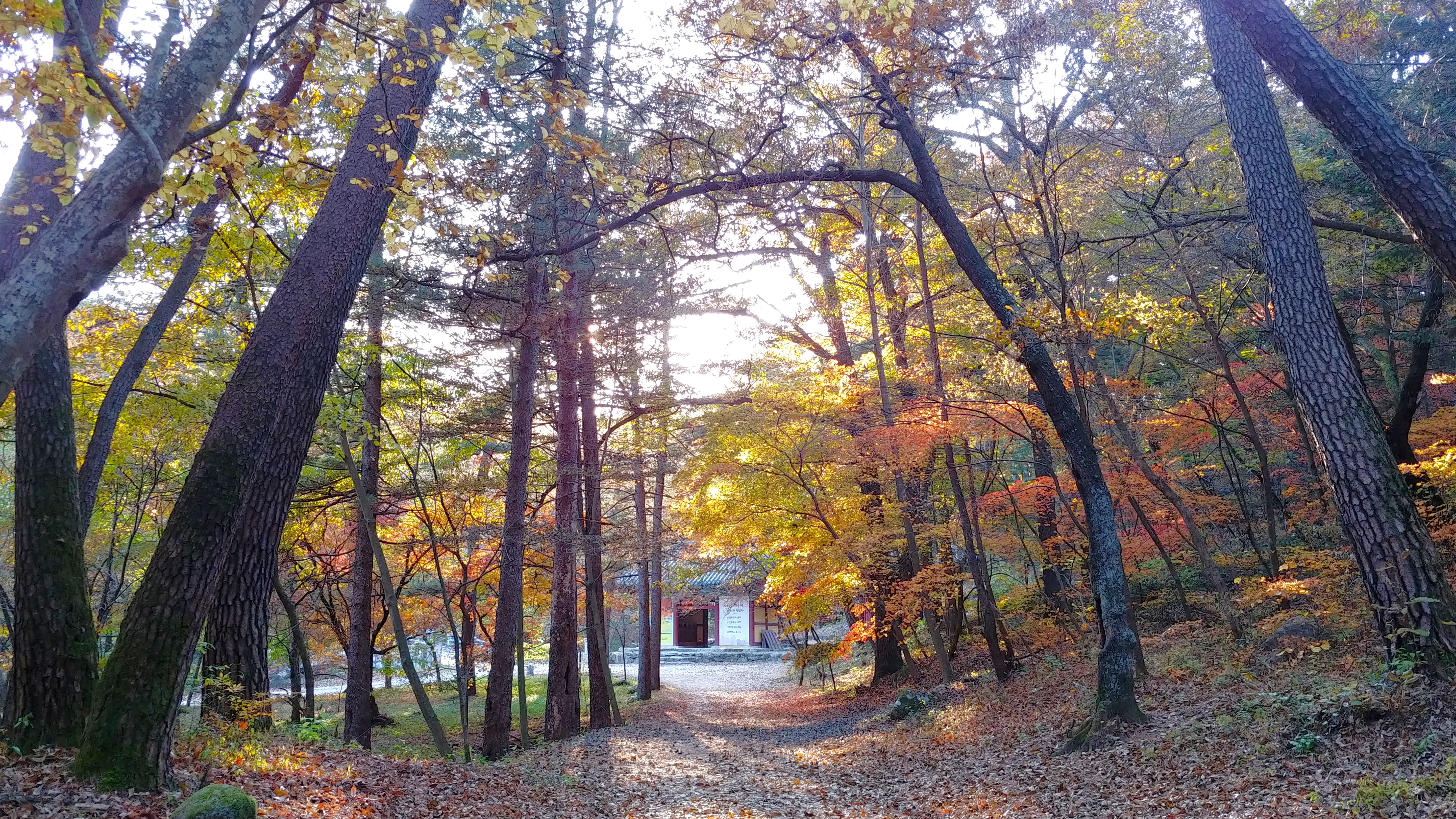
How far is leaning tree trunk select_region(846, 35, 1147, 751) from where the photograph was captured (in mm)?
7711

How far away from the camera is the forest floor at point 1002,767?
16.9ft

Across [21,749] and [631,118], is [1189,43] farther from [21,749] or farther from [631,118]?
[21,749]

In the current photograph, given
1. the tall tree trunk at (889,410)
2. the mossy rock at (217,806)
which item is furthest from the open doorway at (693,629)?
the mossy rock at (217,806)

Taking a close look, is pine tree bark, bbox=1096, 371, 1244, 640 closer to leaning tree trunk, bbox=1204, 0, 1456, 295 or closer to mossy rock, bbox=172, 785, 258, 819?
leaning tree trunk, bbox=1204, 0, 1456, 295

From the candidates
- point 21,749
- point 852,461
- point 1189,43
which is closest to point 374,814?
point 21,749

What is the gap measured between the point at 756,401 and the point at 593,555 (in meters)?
4.09

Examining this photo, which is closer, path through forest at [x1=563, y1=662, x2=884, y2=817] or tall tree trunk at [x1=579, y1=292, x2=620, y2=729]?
path through forest at [x1=563, y1=662, x2=884, y2=817]

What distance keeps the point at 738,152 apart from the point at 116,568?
814 inches

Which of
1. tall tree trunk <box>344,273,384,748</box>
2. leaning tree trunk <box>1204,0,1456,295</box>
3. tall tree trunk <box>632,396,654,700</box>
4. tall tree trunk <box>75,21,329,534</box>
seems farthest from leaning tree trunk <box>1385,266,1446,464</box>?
tall tree trunk <box>344,273,384,748</box>

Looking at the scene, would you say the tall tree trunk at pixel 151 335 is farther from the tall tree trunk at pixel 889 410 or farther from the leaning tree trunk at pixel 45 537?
the tall tree trunk at pixel 889 410

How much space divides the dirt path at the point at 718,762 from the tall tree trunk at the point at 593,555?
657mm

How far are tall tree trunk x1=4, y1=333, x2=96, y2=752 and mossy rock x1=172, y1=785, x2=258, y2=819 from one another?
5.24 ft

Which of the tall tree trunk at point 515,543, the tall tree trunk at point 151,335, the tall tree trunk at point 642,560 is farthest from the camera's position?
the tall tree trunk at point 642,560

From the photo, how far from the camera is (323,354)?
554 centimetres
